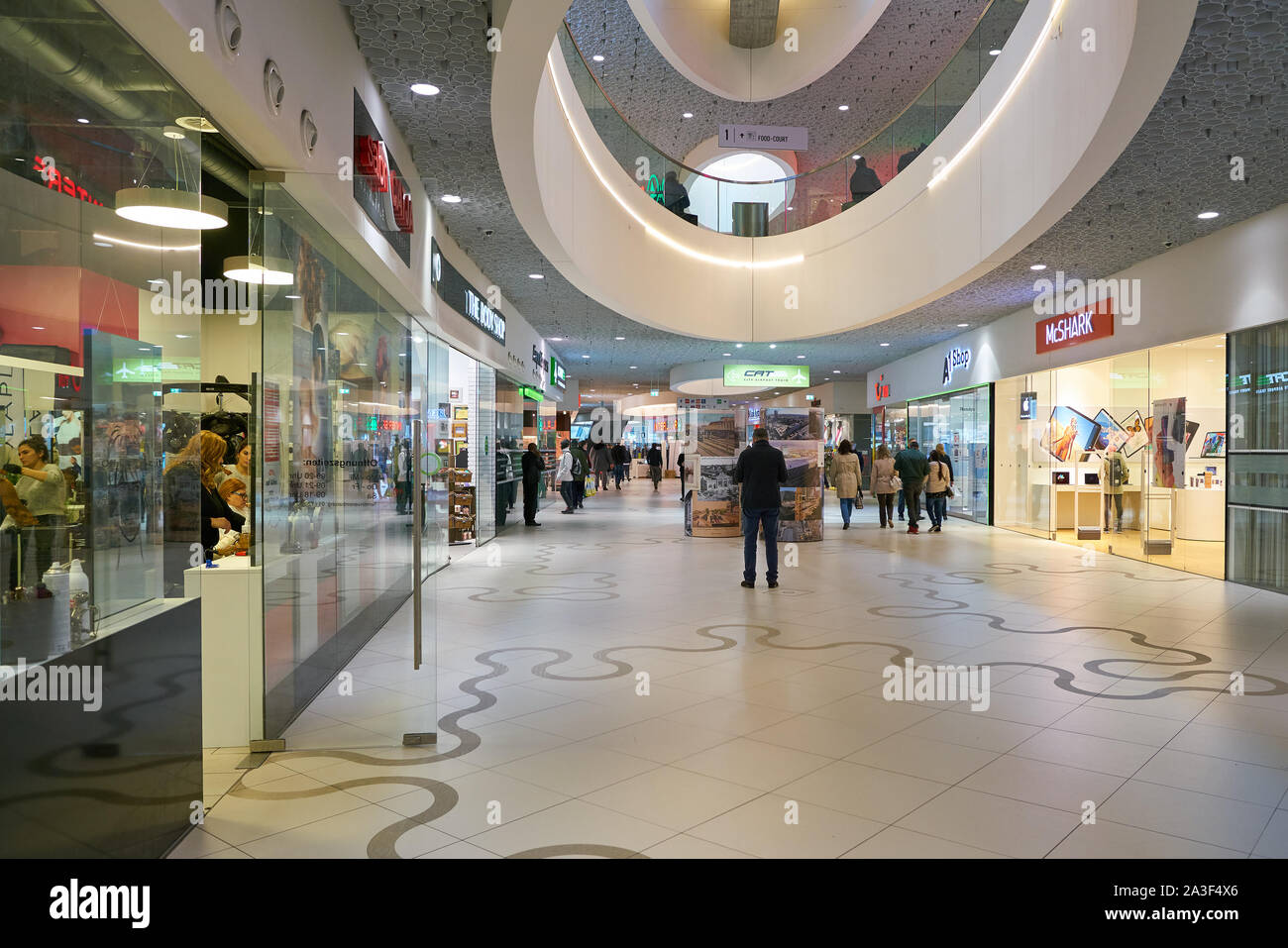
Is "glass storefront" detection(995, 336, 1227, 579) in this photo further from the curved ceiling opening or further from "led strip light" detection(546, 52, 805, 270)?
the curved ceiling opening

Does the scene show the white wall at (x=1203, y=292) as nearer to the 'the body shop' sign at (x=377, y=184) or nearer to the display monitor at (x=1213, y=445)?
the display monitor at (x=1213, y=445)

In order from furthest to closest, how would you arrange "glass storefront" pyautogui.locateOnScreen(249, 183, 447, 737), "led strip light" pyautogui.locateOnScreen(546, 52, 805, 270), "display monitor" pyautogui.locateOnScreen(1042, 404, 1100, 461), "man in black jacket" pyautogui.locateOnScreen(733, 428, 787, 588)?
"display monitor" pyautogui.locateOnScreen(1042, 404, 1100, 461), "led strip light" pyautogui.locateOnScreen(546, 52, 805, 270), "man in black jacket" pyautogui.locateOnScreen(733, 428, 787, 588), "glass storefront" pyautogui.locateOnScreen(249, 183, 447, 737)

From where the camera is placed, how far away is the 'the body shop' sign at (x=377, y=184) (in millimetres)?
6113

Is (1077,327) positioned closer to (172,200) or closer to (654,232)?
(654,232)

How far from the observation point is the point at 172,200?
3.33 meters

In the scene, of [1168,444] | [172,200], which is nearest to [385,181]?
[172,200]

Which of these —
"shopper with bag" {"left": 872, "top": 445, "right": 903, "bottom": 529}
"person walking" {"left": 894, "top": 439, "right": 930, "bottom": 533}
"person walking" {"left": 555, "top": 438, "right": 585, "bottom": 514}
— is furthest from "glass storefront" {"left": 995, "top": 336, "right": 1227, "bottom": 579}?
"person walking" {"left": 555, "top": 438, "right": 585, "bottom": 514}

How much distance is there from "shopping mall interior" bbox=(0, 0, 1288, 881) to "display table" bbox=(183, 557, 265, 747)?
0.07ft

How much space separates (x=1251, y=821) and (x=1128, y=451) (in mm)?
12571

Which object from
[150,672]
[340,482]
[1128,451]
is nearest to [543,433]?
[1128,451]

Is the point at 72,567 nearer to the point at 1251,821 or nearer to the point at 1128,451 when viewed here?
the point at 1251,821

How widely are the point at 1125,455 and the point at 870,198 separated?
6110 millimetres

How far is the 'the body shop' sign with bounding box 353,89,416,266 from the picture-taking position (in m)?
6.11

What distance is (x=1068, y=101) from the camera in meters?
8.02
